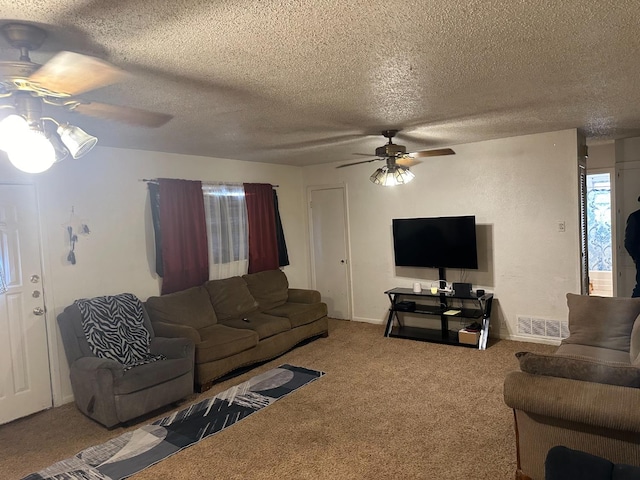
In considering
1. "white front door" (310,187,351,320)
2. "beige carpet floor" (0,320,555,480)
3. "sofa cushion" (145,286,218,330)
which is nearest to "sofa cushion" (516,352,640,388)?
"beige carpet floor" (0,320,555,480)

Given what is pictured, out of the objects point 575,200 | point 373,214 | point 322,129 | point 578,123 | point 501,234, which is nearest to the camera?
point 322,129

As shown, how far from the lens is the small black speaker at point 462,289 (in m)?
5.11

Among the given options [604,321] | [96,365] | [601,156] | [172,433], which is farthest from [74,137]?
[601,156]

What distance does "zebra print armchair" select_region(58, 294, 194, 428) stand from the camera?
10.9 feet

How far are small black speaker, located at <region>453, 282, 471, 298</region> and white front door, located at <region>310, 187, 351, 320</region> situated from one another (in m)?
1.75

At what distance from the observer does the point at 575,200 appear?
4637 mm

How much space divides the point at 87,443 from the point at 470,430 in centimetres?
278

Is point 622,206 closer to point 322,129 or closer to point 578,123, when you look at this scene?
point 578,123

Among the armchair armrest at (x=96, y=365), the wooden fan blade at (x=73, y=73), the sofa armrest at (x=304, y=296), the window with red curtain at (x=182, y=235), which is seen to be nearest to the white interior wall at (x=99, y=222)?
the window with red curtain at (x=182, y=235)

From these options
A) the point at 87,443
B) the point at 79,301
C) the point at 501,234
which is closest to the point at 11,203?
the point at 79,301

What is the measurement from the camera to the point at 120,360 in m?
3.79

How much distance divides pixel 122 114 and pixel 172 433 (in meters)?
2.34

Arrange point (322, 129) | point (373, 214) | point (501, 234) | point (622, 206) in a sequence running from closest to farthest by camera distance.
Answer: point (322, 129)
point (501, 234)
point (622, 206)
point (373, 214)

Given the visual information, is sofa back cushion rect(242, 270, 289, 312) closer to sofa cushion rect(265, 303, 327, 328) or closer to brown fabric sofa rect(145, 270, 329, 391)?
brown fabric sofa rect(145, 270, 329, 391)
